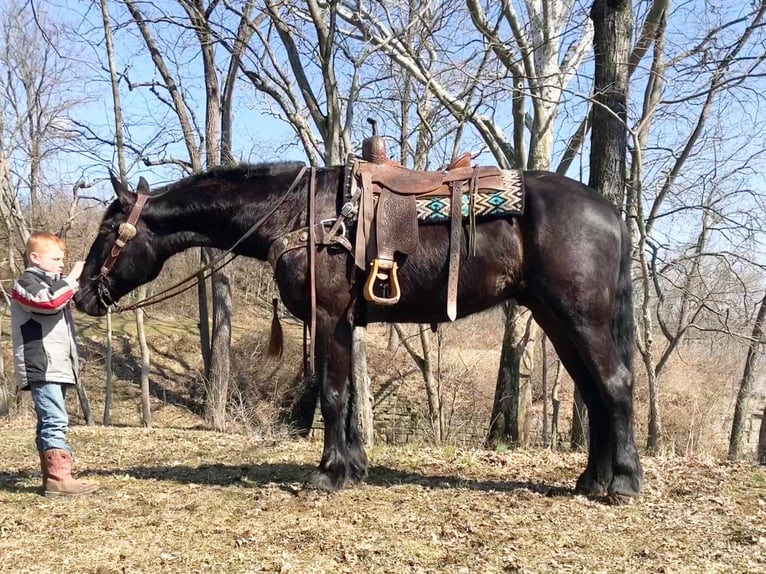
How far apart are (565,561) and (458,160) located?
273 centimetres

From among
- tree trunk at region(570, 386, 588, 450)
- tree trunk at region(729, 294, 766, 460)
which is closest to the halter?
tree trunk at region(570, 386, 588, 450)

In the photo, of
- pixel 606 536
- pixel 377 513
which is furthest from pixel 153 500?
pixel 606 536

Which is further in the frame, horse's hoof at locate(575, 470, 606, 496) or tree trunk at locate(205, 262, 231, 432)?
tree trunk at locate(205, 262, 231, 432)

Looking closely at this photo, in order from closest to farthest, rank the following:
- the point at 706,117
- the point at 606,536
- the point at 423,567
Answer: the point at 423,567 < the point at 606,536 < the point at 706,117

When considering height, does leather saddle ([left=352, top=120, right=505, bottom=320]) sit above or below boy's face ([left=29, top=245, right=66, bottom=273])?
above

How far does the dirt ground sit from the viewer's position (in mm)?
3018

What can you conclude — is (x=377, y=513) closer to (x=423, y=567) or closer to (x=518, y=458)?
(x=423, y=567)

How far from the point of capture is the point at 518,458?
524 cm

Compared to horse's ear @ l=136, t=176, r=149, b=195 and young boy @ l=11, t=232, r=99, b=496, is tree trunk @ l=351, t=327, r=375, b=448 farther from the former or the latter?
young boy @ l=11, t=232, r=99, b=496

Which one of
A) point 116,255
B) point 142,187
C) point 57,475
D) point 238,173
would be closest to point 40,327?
point 116,255

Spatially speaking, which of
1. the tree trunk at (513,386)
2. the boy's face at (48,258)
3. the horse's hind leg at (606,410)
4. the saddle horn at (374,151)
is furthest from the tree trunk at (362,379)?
the boy's face at (48,258)

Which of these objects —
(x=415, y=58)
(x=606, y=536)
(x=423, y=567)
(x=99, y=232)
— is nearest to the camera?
(x=423, y=567)

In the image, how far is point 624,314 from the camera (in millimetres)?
4098

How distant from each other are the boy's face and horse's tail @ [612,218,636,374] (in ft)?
12.3
